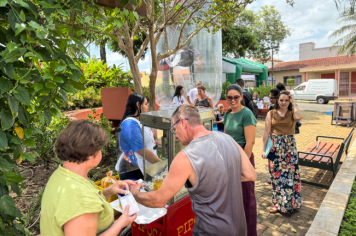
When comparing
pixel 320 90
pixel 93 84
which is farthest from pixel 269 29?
pixel 93 84

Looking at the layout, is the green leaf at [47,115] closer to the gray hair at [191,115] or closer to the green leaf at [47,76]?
the green leaf at [47,76]

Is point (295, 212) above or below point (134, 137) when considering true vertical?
below

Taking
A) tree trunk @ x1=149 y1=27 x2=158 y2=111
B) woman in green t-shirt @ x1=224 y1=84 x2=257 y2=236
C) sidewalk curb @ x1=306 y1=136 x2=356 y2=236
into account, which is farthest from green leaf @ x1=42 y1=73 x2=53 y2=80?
tree trunk @ x1=149 y1=27 x2=158 y2=111

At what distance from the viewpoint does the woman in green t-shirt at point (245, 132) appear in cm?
277

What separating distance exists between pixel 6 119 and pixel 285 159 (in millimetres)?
3411

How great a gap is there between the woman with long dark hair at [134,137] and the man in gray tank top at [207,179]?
101cm

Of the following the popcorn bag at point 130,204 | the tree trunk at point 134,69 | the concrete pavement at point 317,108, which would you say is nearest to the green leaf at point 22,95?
the popcorn bag at point 130,204

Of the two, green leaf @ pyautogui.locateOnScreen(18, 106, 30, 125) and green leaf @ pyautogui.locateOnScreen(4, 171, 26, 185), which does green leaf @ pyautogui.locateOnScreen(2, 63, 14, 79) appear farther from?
green leaf @ pyautogui.locateOnScreen(4, 171, 26, 185)

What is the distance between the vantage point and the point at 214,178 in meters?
1.54

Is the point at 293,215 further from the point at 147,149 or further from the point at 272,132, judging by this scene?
the point at 147,149

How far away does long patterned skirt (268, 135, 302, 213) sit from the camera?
3514 mm

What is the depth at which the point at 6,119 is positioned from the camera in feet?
4.45

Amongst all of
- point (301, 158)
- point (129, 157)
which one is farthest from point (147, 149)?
point (301, 158)

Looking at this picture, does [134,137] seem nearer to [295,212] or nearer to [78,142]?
[78,142]
